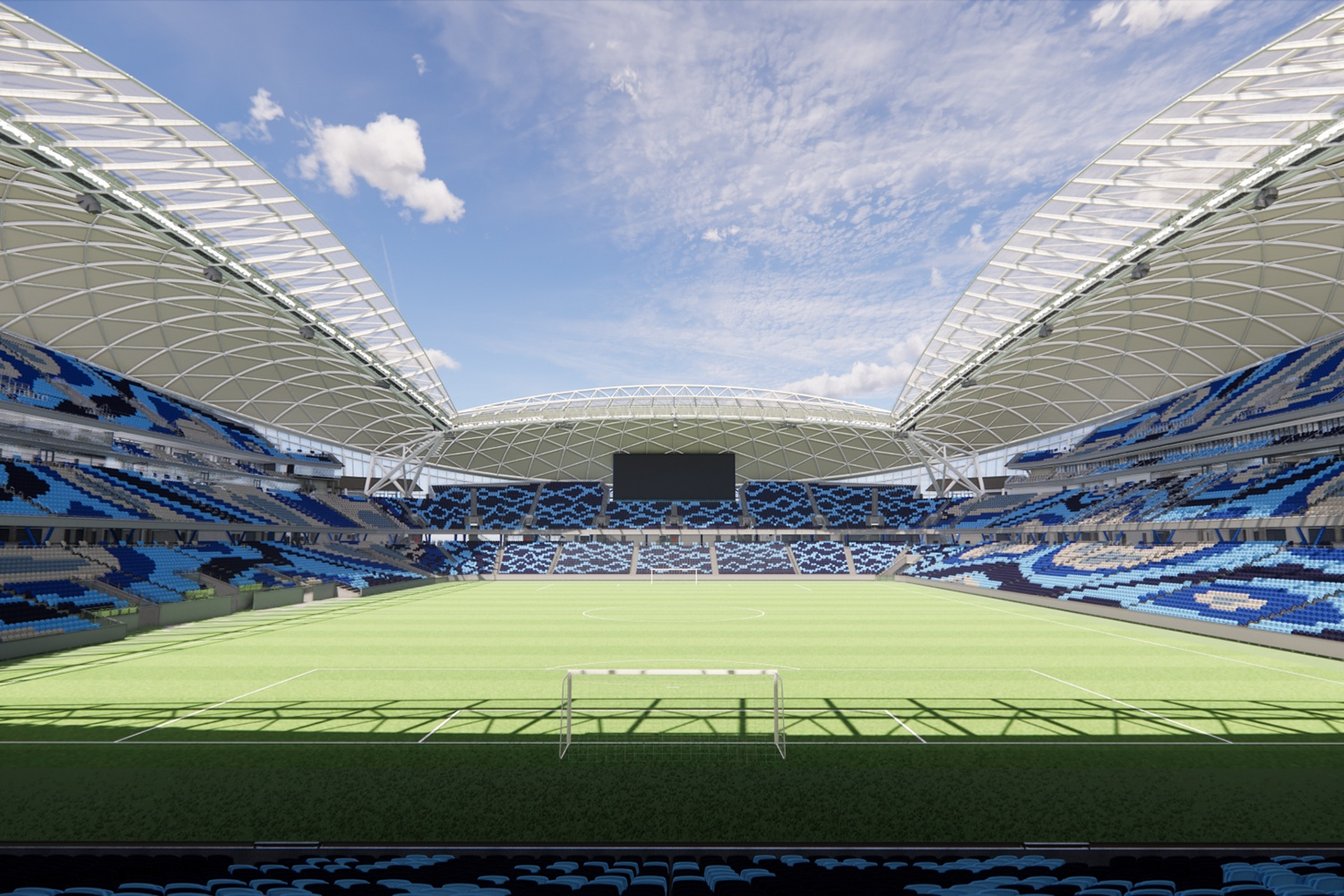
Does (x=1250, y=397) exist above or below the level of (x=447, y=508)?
above

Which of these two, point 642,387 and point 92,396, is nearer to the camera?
point 92,396

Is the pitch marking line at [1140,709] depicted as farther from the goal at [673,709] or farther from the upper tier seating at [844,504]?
the upper tier seating at [844,504]

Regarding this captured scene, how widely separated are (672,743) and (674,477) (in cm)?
5524

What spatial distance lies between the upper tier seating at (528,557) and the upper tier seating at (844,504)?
28664 millimetres

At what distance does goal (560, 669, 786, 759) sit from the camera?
11555mm

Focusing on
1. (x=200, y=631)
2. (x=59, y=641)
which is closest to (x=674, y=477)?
(x=200, y=631)

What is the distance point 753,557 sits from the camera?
65.4 meters

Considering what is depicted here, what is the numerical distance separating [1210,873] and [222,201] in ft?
100

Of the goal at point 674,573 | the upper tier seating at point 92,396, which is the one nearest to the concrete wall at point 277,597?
the upper tier seating at point 92,396

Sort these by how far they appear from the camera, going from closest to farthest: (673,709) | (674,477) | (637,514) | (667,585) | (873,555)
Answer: (673,709) → (667,585) → (873,555) → (674,477) → (637,514)

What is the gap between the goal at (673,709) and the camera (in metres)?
11.6

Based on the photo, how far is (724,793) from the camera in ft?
30.6

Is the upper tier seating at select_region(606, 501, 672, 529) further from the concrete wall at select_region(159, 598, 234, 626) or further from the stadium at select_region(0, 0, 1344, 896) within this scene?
the concrete wall at select_region(159, 598, 234, 626)

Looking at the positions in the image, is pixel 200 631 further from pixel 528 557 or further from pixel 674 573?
pixel 674 573
